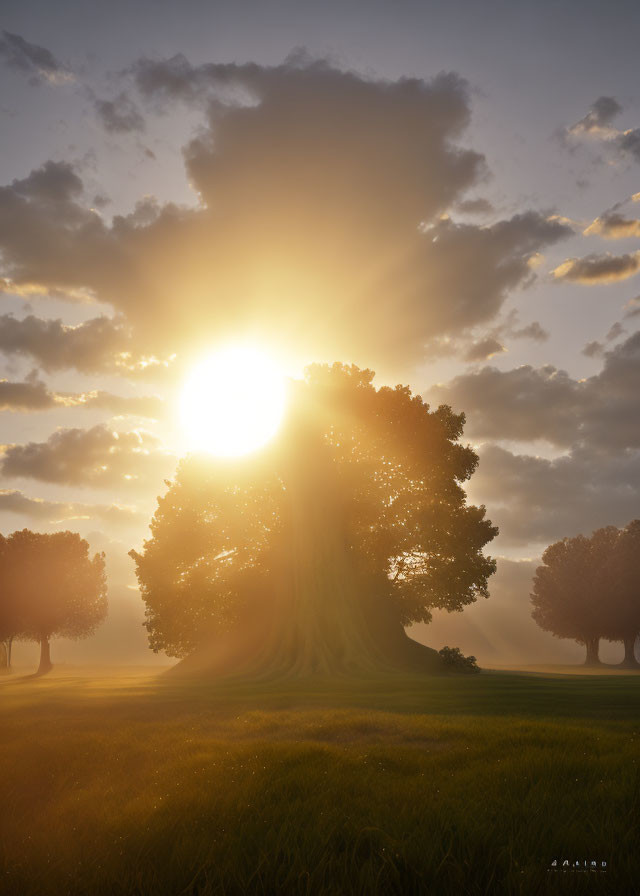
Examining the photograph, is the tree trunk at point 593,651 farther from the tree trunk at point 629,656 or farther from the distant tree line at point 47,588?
the distant tree line at point 47,588

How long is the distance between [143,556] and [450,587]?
24532 mm

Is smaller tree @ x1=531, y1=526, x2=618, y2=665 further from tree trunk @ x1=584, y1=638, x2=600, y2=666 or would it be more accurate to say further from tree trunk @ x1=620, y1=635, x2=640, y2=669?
tree trunk @ x1=620, y1=635, x2=640, y2=669

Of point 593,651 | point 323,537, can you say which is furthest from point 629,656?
point 323,537

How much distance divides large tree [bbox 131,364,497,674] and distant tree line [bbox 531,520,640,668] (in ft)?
130

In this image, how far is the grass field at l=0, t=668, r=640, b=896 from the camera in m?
5.38

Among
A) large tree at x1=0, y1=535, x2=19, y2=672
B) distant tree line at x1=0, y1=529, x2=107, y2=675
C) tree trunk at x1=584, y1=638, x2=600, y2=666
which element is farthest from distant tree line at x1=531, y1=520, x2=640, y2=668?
large tree at x1=0, y1=535, x2=19, y2=672

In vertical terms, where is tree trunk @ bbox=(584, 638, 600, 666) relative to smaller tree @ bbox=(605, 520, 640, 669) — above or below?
below

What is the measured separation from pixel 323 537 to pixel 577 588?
52984 mm

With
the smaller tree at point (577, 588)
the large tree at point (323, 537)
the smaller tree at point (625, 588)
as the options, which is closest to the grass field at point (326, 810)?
the large tree at point (323, 537)

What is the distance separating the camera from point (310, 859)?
5.68 m

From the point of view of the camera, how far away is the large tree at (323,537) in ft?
141

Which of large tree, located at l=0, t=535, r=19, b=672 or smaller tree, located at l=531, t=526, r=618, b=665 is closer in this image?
large tree, located at l=0, t=535, r=19, b=672

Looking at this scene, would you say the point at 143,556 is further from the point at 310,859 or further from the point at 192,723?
the point at 310,859

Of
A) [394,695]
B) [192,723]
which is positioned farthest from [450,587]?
[192,723]
